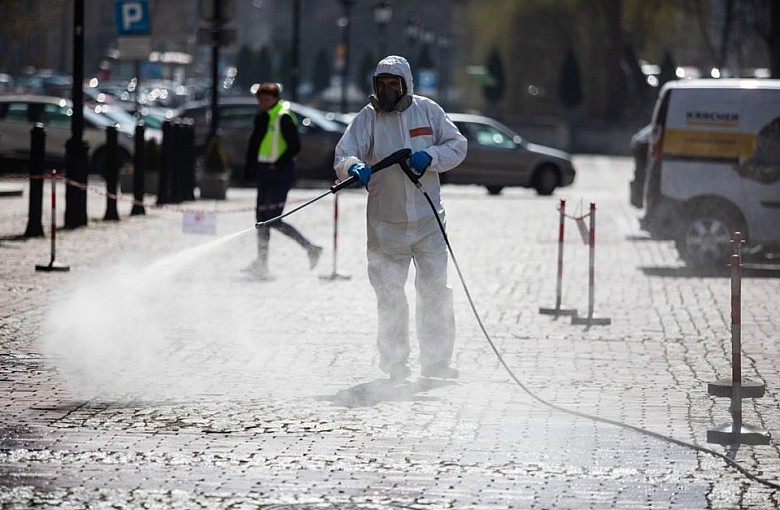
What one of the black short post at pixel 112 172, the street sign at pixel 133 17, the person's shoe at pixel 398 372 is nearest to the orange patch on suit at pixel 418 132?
the person's shoe at pixel 398 372

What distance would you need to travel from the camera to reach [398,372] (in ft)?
31.1

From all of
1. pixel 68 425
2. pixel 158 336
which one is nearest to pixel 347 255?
pixel 158 336

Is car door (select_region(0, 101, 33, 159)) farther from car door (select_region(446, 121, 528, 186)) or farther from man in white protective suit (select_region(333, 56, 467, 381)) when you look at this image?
man in white protective suit (select_region(333, 56, 467, 381))

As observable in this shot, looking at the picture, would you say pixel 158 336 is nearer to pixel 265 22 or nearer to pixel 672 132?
pixel 672 132

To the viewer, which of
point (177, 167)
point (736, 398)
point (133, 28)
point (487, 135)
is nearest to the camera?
point (736, 398)

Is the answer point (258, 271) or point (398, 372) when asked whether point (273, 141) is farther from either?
point (398, 372)

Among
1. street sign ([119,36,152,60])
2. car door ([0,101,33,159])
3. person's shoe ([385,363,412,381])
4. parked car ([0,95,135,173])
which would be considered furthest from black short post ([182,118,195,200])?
person's shoe ([385,363,412,381])

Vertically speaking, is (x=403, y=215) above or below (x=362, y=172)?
below

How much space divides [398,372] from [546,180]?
22701 millimetres

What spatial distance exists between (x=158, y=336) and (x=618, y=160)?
144ft

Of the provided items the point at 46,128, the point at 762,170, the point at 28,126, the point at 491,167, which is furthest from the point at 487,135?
the point at 762,170

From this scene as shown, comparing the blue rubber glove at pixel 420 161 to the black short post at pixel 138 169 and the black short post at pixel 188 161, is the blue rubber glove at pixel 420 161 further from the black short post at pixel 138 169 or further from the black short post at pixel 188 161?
the black short post at pixel 188 161

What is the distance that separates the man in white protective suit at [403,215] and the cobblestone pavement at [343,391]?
0.23 m

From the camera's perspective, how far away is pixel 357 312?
12.8 meters
